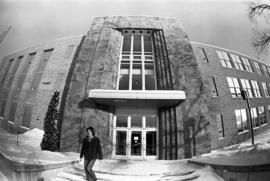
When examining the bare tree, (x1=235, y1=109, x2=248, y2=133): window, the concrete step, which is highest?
the bare tree

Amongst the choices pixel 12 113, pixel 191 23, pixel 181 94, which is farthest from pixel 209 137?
pixel 12 113

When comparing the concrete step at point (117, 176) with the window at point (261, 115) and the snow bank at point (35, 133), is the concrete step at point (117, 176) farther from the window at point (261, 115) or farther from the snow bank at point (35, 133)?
the window at point (261, 115)

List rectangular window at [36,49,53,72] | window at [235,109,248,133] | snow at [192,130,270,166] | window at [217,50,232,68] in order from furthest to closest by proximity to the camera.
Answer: rectangular window at [36,49,53,72] < window at [217,50,232,68] < window at [235,109,248,133] < snow at [192,130,270,166]

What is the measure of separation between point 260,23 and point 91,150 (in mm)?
1798

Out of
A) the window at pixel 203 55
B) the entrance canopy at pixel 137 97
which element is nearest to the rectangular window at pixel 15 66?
the entrance canopy at pixel 137 97

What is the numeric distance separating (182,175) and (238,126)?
0.62m

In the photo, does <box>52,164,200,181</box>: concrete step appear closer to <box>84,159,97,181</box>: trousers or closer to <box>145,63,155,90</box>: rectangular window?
<box>84,159,97,181</box>: trousers

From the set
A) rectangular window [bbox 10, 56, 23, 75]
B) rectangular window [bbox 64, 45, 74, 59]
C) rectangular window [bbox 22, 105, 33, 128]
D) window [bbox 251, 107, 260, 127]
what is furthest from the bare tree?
rectangular window [bbox 10, 56, 23, 75]

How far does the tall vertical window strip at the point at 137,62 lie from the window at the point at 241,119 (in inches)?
28.8

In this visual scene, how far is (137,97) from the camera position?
1.37 meters

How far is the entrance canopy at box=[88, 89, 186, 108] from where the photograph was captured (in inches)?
53.0

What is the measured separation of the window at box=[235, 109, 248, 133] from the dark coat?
3.80 feet

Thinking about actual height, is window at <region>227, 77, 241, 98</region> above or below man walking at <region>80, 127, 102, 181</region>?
above

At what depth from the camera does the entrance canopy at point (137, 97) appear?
53.0 inches
